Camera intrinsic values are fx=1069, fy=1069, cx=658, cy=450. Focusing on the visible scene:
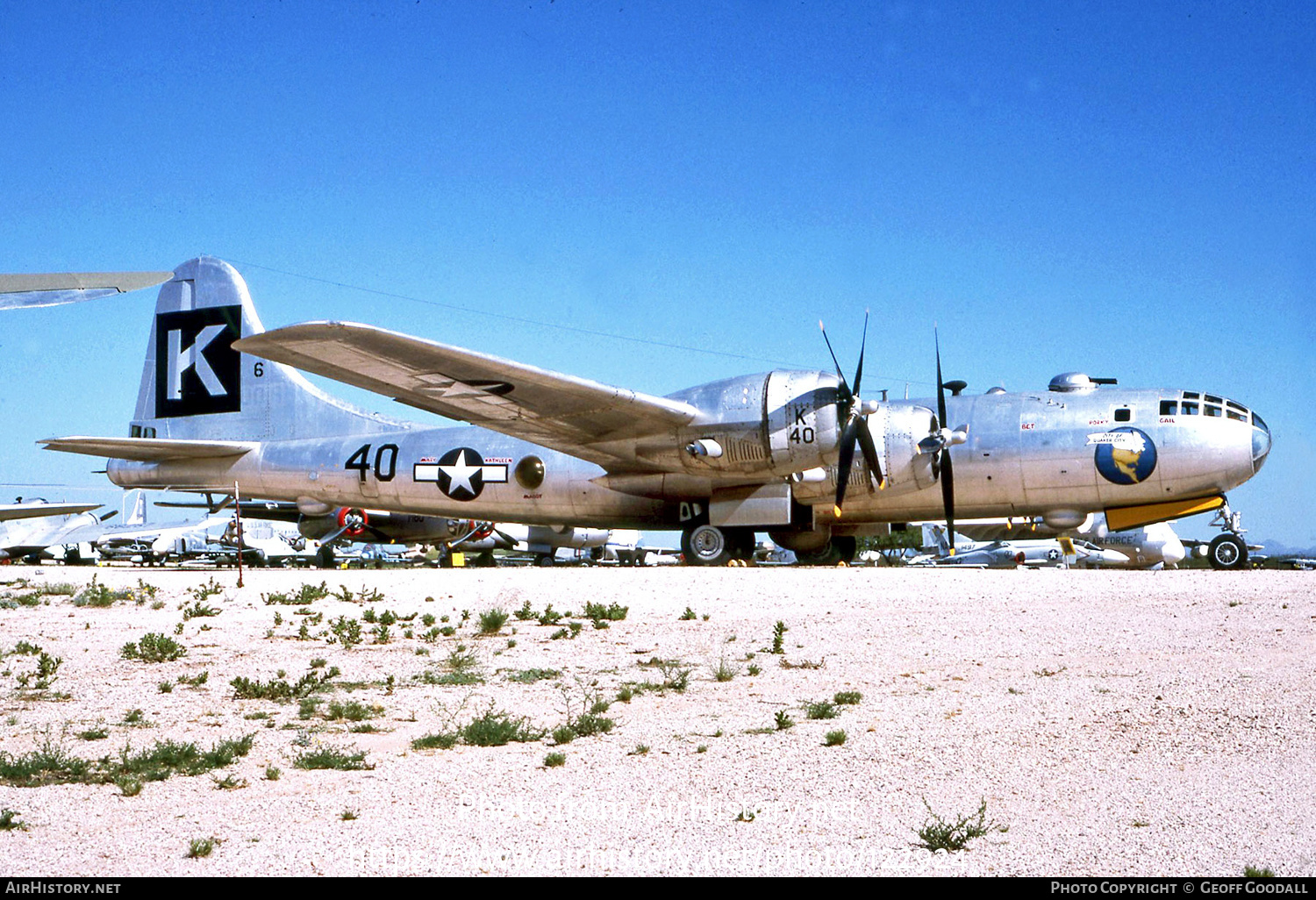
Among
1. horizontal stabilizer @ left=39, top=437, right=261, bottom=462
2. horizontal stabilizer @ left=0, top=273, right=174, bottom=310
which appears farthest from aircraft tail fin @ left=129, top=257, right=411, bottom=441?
horizontal stabilizer @ left=0, top=273, right=174, bottom=310

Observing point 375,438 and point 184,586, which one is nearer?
point 184,586

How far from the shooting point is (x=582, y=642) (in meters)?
10.6

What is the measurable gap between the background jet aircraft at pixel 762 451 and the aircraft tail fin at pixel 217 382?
88.8 inches

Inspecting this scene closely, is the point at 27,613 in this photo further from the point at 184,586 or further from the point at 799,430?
the point at 799,430

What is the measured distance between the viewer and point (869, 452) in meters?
19.5

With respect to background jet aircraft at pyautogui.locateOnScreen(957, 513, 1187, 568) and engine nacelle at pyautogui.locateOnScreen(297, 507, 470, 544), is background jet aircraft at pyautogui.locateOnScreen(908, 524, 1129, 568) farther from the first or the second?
engine nacelle at pyautogui.locateOnScreen(297, 507, 470, 544)

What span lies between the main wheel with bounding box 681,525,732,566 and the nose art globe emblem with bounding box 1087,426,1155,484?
7233 millimetres

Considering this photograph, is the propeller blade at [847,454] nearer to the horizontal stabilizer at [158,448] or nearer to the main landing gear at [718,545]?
the main landing gear at [718,545]

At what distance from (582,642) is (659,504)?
12934 mm

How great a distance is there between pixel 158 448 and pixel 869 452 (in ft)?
56.3

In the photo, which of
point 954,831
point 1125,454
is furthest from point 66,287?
point 1125,454

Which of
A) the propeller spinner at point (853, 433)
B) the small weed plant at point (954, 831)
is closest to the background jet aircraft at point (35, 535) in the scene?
the propeller spinner at point (853, 433)
